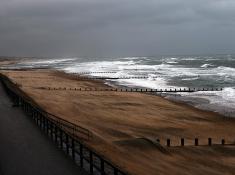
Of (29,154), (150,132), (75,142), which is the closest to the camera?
(29,154)

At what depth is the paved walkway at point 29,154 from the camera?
15.0 meters

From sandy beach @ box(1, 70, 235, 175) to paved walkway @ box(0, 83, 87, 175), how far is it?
7.48 ft

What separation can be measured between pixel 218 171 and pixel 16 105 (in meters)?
20.2

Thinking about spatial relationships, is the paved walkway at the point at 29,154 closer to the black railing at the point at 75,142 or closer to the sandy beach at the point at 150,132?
the black railing at the point at 75,142

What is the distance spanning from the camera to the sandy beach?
61.8 ft

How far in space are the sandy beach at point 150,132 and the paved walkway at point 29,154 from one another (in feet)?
7.48

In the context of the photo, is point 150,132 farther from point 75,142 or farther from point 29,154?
point 29,154

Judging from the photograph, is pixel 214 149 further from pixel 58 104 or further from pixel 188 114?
pixel 58 104

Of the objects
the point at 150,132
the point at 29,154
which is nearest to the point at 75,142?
the point at 29,154

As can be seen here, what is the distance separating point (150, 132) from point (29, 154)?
12403mm

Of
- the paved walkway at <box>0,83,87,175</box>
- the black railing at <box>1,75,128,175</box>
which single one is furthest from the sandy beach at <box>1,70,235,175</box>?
the paved walkway at <box>0,83,87,175</box>

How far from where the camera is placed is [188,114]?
38.7 metres

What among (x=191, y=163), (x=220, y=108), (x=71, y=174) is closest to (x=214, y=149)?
(x=191, y=163)

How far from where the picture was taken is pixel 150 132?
1126 inches
